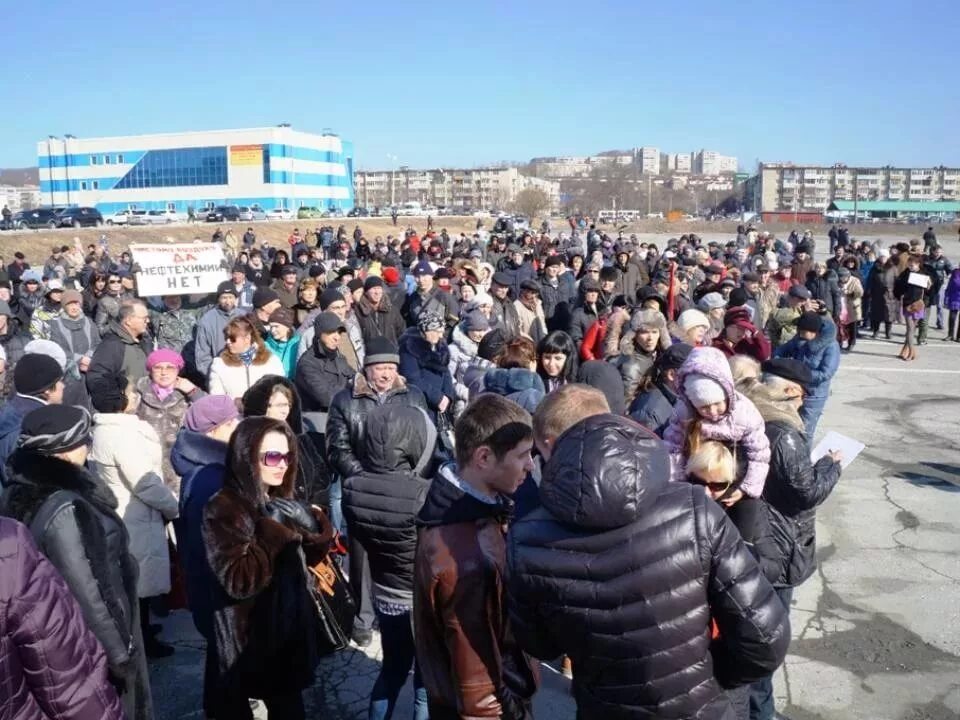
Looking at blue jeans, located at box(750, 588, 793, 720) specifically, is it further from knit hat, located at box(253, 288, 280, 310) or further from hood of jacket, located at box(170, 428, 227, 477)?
knit hat, located at box(253, 288, 280, 310)

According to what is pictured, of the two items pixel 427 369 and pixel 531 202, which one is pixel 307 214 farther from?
pixel 427 369

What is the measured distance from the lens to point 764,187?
428 feet

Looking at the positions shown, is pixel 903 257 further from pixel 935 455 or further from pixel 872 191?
pixel 872 191

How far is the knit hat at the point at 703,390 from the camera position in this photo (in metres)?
3.35

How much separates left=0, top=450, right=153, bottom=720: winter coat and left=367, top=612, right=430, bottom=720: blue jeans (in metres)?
1.01

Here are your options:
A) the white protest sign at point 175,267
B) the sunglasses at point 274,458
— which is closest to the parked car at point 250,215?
the white protest sign at point 175,267

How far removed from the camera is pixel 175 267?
958cm

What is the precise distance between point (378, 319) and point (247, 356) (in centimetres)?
328

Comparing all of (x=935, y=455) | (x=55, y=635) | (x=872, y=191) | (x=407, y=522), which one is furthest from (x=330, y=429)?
(x=872, y=191)

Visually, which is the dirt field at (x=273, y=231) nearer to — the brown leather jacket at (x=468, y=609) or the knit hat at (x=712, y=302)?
the knit hat at (x=712, y=302)

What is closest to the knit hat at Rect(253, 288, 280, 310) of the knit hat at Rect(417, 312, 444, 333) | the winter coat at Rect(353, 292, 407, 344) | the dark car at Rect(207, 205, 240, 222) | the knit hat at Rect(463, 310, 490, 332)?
the winter coat at Rect(353, 292, 407, 344)

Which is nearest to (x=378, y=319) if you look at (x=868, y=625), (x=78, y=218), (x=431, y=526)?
(x=868, y=625)

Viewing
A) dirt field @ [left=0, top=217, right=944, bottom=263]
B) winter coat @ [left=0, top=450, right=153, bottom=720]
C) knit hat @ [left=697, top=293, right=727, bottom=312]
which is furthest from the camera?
dirt field @ [left=0, top=217, right=944, bottom=263]

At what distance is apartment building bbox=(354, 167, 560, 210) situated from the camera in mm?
150375
